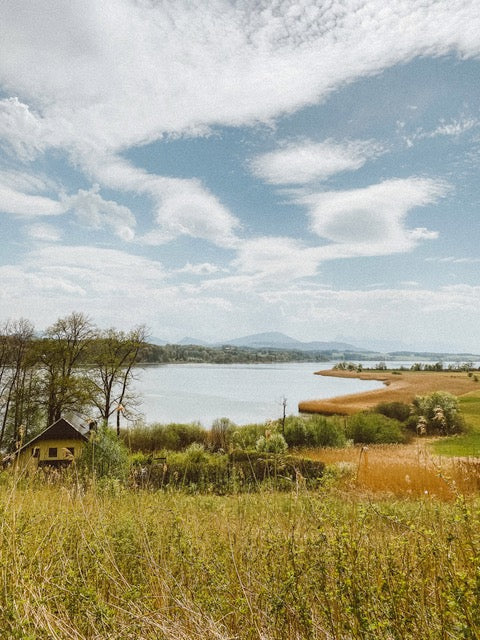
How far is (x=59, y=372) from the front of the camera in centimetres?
2517

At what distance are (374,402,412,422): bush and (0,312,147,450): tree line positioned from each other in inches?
738

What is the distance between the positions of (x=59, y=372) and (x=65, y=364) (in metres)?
0.77

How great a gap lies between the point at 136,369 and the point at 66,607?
90.1ft

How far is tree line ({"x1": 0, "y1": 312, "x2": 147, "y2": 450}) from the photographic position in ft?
75.6

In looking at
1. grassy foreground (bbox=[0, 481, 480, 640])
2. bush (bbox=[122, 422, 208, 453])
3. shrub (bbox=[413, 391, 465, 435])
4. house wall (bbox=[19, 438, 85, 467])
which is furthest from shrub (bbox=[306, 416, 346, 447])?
grassy foreground (bbox=[0, 481, 480, 640])

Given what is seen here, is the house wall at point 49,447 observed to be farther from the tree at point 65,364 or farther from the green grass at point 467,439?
the green grass at point 467,439

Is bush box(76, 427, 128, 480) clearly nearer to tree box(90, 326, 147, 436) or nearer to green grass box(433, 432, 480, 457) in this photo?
tree box(90, 326, 147, 436)

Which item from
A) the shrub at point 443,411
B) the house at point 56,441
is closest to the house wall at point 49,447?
the house at point 56,441

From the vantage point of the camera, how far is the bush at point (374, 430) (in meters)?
26.1

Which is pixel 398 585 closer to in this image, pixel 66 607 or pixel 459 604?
pixel 459 604


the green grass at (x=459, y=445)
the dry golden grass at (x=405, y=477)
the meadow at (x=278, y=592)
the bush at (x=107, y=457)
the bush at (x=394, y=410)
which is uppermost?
the meadow at (x=278, y=592)

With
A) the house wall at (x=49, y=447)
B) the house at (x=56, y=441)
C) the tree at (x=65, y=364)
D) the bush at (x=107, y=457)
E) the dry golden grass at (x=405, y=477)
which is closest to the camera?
the bush at (x=107, y=457)

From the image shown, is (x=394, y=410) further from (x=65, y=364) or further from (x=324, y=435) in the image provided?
(x=65, y=364)

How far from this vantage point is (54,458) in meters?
20.0
